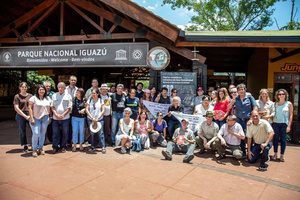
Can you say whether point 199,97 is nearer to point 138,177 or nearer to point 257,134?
point 257,134

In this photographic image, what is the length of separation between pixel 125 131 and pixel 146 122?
62 centimetres

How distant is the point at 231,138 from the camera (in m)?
5.04

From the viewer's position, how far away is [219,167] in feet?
14.7

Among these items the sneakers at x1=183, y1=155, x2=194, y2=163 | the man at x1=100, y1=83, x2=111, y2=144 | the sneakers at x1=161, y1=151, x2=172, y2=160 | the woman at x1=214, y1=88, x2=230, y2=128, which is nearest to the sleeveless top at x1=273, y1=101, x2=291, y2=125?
the woman at x1=214, y1=88, x2=230, y2=128

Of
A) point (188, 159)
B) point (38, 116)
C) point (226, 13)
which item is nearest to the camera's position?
point (188, 159)

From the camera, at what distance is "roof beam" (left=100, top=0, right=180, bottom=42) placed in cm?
625

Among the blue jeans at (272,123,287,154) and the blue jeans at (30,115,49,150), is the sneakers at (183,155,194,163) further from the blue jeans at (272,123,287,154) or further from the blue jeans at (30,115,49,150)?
the blue jeans at (30,115,49,150)

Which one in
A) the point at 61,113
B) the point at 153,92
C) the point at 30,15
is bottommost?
the point at 61,113

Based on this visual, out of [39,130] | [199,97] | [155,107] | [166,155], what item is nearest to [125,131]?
[155,107]

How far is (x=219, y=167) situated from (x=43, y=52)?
668 centimetres

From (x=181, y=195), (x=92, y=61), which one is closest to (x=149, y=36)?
(x=92, y=61)

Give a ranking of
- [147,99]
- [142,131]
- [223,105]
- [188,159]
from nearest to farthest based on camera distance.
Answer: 1. [188,159]
2. [223,105]
3. [142,131]
4. [147,99]

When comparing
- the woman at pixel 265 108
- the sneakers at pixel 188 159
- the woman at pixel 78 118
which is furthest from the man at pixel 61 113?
the woman at pixel 265 108

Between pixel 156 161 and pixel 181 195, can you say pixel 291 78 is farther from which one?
pixel 181 195
